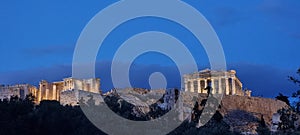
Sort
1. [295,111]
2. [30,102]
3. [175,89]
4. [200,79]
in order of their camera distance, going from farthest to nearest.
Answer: [200,79], [175,89], [30,102], [295,111]

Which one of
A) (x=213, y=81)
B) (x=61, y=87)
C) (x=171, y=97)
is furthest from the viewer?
(x=213, y=81)

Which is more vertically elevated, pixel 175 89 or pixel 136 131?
pixel 175 89

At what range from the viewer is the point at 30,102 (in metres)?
22.8

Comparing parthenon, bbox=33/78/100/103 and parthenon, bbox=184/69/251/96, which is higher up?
parthenon, bbox=184/69/251/96

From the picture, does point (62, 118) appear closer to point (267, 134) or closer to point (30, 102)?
point (30, 102)

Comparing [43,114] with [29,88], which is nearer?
[43,114]

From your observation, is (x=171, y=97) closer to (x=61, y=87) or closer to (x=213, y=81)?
(x=61, y=87)

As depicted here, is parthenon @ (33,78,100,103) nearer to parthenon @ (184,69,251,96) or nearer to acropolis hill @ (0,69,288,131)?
acropolis hill @ (0,69,288,131)

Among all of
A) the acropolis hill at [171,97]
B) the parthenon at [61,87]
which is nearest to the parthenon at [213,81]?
the acropolis hill at [171,97]

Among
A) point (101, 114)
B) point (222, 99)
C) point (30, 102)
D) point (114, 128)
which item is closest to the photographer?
point (114, 128)

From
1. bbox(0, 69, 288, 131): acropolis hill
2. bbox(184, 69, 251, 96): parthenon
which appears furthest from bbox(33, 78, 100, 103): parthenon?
Answer: bbox(184, 69, 251, 96): parthenon

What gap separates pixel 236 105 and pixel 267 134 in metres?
25.2

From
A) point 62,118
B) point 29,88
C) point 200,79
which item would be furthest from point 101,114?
point 200,79

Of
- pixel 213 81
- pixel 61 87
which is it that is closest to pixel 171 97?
pixel 61 87
